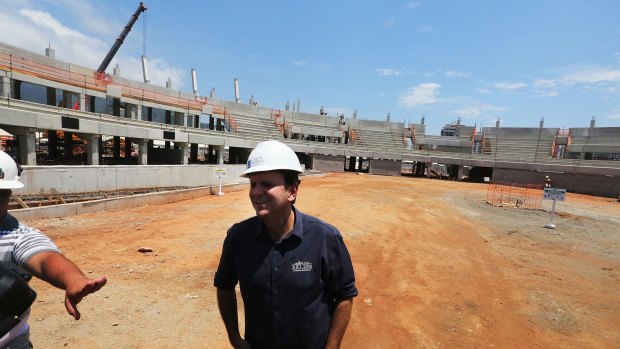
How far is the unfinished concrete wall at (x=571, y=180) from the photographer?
91.9ft

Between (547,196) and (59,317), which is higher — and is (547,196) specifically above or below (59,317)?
above

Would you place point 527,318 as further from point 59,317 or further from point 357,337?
point 59,317

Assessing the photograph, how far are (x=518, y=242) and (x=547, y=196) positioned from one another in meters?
4.64

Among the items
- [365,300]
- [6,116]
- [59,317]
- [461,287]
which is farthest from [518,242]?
[6,116]

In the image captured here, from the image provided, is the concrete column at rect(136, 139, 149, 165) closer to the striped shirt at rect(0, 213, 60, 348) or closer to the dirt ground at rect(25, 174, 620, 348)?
the dirt ground at rect(25, 174, 620, 348)

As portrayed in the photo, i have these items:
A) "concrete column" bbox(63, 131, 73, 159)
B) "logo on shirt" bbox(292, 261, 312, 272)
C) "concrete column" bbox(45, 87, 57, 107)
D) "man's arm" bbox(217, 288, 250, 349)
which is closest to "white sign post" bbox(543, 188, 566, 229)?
"logo on shirt" bbox(292, 261, 312, 272)

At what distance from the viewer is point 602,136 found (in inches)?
1411

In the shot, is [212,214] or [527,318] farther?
[212,214]

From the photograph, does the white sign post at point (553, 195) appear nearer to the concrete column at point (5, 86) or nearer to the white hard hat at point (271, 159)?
the white hard hat at point (271, 159)

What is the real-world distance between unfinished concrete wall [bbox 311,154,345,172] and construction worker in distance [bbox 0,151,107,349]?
1408 inches

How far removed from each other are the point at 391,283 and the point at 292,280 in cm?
531

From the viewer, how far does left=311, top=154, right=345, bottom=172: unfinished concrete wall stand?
3784 cm

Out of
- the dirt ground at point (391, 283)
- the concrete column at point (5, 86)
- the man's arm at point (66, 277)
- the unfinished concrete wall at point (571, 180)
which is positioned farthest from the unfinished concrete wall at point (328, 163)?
the man's arm at point (66, 277)

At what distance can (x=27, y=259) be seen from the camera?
1.92m
